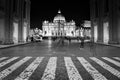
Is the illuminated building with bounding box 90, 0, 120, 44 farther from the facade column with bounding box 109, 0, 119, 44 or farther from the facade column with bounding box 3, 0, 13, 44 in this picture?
the facade column with bounding box 3, 0, 13, 44

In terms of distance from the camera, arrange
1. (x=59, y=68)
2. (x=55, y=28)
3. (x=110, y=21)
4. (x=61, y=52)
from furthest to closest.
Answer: (x=55, y=28), (x=110, y=21), (x=61, y=52), (x=59, y=68)

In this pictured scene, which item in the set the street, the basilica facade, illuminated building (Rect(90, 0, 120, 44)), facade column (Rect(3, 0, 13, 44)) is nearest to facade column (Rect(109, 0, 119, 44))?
illuminated building (Rect(90, 0, 120, 44))

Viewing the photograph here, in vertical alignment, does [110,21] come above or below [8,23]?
above

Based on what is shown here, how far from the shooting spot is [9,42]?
27.5 metres

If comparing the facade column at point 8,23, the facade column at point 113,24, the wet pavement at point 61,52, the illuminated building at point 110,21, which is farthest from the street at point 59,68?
the facade column at point 113,24

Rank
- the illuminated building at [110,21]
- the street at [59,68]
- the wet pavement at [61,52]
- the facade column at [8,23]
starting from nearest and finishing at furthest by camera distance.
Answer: the street at [59,68] < the wet pavement at [61,52] < the facade column at [8,23] < the illuminated building at [110,21]

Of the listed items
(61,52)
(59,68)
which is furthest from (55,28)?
(59,68)

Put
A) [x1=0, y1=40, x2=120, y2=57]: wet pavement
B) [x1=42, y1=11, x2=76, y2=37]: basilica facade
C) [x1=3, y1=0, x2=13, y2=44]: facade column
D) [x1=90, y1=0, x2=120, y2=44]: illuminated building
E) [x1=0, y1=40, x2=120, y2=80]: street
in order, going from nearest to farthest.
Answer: [x1=0, y1=40, x2=120, y2=80]: street < [x1=0, y1=40, x2=120, y2=57]: wet pavement < [x1=3, y1=0, x2=13, y2=44]: facade column < [x1=90, y1=0, x2=120, y2=44]: illuminated building < [x1=42, y1=11, x2=76, y2=37]: basilica facade

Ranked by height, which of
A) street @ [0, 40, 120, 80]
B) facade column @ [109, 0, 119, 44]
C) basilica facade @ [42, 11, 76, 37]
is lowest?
street @ [0, 40, 120, 80]

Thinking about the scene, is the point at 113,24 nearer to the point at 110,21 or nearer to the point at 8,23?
the point at 110,21

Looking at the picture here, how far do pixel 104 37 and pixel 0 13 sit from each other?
24039mm

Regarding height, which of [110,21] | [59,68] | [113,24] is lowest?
[59,68]

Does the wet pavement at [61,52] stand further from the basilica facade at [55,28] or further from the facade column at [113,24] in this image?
the basilica facade at [55,28]

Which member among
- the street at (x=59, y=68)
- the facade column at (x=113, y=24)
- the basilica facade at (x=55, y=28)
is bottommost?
the street at (x=59, y=68)
